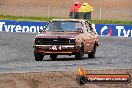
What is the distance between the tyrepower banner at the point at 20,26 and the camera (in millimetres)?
43466

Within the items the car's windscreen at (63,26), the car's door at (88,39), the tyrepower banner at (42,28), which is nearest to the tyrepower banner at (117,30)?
the tyrepower banner at (42,28)

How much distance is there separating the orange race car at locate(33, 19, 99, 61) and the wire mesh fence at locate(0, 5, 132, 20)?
27.8 meters

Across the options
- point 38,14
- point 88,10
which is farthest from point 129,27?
point 38,14

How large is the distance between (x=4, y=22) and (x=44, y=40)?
26.1 m

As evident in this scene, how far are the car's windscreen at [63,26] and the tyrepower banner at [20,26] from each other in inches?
903

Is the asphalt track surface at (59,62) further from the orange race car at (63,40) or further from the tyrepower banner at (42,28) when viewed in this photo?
the tyrepower banner at (42,28)

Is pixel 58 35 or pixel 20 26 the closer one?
pixel 58 35

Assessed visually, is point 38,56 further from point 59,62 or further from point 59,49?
point 59,62

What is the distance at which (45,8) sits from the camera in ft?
176

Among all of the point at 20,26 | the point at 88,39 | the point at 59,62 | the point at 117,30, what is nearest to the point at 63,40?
the point at 59,62

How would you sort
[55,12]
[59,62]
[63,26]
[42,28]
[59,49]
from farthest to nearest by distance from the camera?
[55,12], [42,28], [63,26], [59,49], [59,62]

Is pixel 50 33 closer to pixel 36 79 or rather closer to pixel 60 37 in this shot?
pixel 60 37

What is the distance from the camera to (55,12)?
51781 millimetres

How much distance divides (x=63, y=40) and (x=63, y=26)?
106 cm
